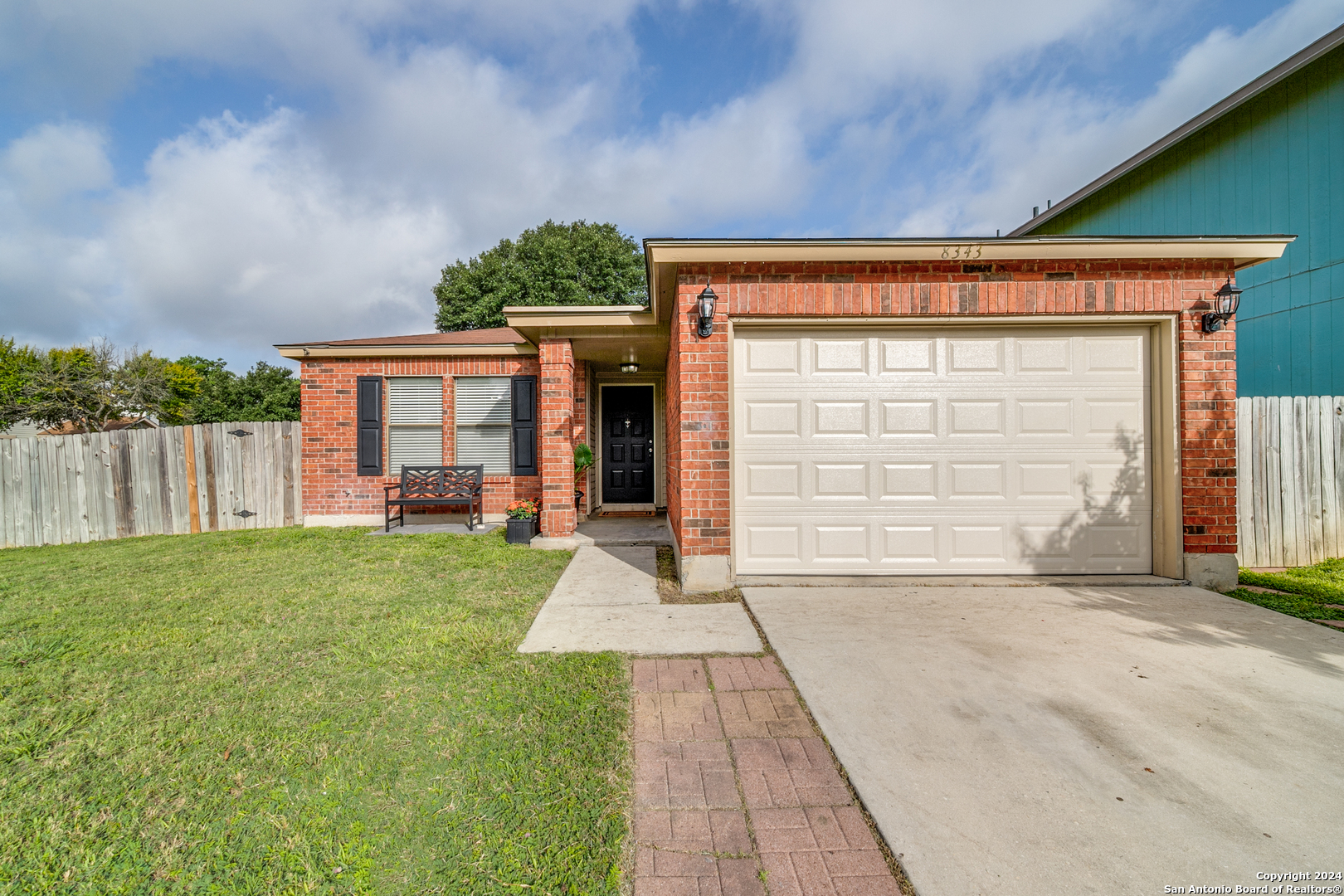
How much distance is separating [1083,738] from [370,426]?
842cm

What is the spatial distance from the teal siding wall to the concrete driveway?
5.25 meters

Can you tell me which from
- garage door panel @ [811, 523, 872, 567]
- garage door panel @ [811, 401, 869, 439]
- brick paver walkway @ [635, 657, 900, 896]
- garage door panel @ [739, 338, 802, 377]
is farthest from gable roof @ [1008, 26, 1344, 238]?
brick paver walkway @ [635, 657, 900, 896]

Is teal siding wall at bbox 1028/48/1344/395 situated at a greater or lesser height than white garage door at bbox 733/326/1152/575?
greater

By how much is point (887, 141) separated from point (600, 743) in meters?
12.4

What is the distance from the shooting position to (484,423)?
25.2 ft

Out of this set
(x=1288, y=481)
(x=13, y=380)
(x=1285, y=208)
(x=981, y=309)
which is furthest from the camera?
(x=13, y=380)

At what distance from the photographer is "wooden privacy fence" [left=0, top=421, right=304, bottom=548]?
7039mm

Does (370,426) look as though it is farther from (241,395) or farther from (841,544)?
(241,395)

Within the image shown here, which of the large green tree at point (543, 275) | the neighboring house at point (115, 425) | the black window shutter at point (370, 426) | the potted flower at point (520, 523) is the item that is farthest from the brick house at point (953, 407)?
the neighboring house at point (115, 425)

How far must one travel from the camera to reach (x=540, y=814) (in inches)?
63.6

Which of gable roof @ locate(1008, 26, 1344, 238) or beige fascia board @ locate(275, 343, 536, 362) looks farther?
beige fascia board @ locate(275, 343, 536, 362)

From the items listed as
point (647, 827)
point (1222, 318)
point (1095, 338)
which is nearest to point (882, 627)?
point (647, 827)

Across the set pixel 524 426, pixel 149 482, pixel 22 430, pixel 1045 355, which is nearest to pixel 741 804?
pixel 1045 355

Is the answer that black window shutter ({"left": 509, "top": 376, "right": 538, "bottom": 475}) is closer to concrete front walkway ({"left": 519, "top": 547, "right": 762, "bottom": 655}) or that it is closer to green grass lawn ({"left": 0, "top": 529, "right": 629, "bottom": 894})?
concrete front walkway ({"left": 519, "top": 547, "right": 762, "bottom": 655})
